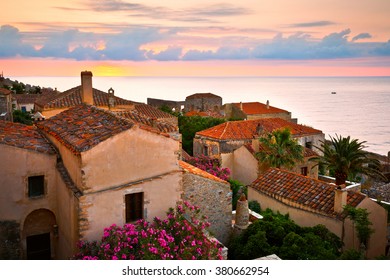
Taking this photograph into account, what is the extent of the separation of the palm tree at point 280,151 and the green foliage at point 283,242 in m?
7.72

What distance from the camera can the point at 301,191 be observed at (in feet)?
39.9

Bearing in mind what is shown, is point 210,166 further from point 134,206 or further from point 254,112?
point 254,112

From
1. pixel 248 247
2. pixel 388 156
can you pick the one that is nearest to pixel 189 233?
pixel 248 247

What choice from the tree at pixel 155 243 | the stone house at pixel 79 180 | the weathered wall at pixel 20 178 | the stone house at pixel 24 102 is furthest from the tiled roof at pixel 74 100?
the stone house at pixel 24 102

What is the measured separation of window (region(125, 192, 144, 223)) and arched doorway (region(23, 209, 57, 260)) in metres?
2.02

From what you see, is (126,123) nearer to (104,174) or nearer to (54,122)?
(104,174)

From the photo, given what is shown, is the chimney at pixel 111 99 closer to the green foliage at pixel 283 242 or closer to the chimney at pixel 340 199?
the green foliage at pixel 283 242

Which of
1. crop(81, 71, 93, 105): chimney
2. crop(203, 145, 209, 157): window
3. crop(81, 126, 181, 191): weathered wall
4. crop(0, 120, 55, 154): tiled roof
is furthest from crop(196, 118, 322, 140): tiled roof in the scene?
crop(81, 126, 181, 191): weathered wall

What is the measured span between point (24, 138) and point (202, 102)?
45078 millimetres

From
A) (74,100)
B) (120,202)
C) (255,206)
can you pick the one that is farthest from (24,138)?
(74,100)

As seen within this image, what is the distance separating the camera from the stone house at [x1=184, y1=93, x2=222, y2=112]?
51.5 metres

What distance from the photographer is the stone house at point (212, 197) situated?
9.09 m

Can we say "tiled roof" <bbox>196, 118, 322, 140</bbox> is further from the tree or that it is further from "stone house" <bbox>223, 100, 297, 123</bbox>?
"stone house" <bbox>223, 100, 297, 123</bbox>
